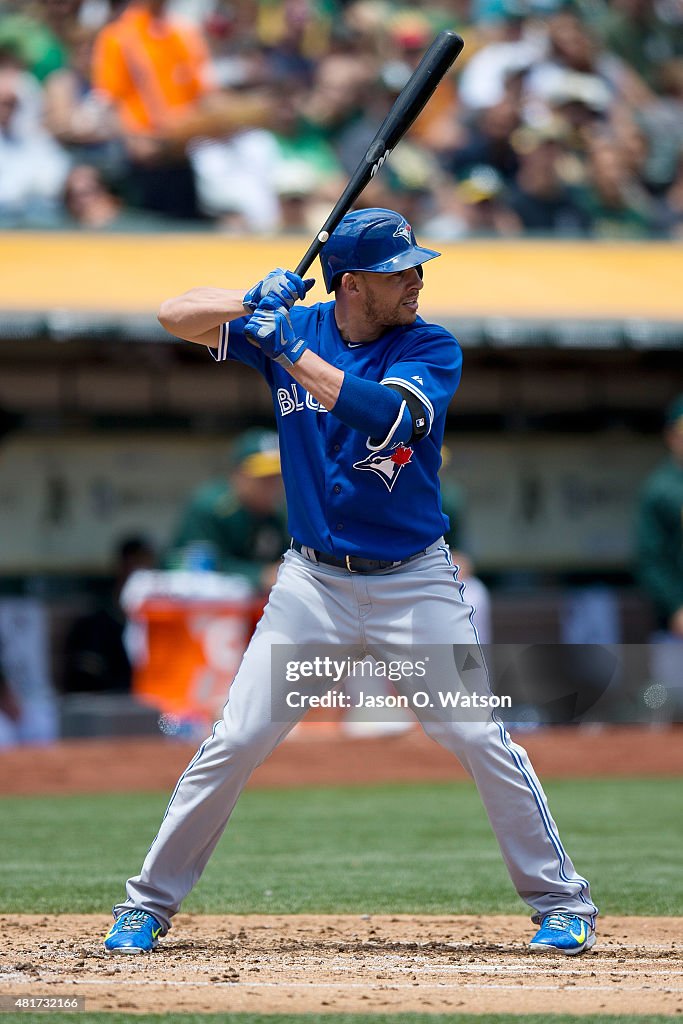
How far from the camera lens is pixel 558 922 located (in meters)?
3.98

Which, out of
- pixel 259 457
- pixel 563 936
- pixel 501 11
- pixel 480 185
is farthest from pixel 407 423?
pixel 501 11

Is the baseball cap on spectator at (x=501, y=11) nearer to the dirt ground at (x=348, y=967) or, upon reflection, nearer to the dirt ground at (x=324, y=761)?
the dirt ground at (x=324, y=761)

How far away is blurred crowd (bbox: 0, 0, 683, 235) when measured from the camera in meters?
10.0

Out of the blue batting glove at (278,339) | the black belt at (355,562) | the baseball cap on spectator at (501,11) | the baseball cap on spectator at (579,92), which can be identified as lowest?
the black belt at (355,562)

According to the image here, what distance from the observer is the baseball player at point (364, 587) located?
3.87 meters

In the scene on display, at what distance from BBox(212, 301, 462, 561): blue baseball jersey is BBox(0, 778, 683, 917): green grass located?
1.36 meters

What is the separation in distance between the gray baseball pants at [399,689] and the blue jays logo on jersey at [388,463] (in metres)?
0.24

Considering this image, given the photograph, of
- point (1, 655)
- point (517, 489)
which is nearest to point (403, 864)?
point (1, 655)

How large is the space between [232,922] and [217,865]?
1.18 m
